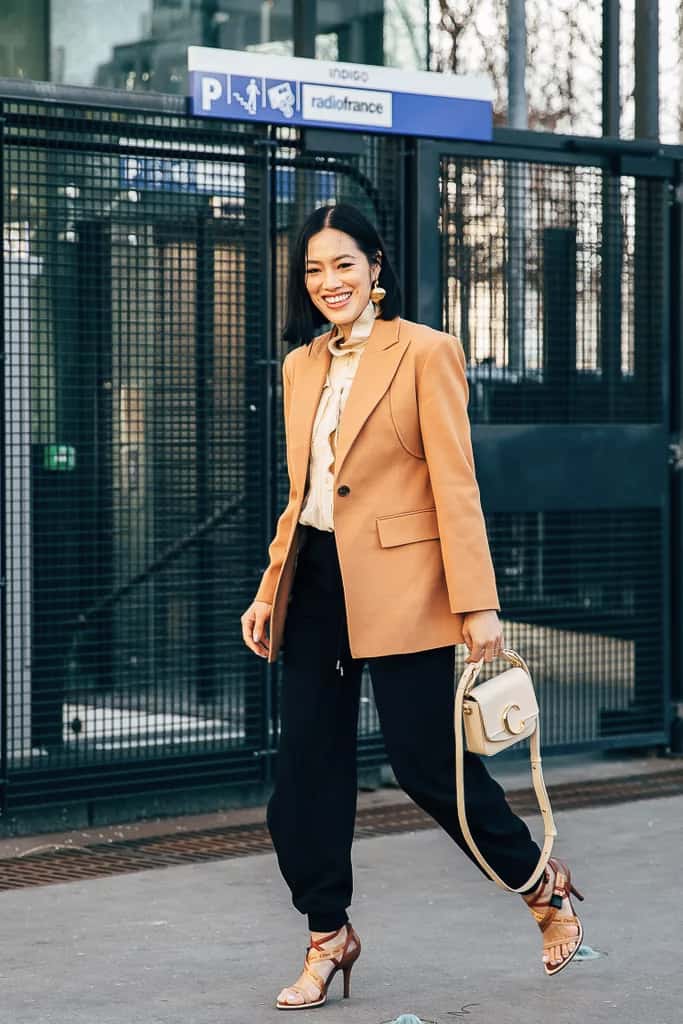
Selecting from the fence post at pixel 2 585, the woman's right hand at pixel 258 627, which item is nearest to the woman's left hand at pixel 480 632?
the woman's right hand at pixel 258 627

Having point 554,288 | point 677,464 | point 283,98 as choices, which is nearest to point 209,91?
point 283,98

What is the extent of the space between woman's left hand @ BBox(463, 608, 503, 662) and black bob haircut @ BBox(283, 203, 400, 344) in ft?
2.53

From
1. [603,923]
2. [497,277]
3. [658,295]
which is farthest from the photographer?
[658,295]

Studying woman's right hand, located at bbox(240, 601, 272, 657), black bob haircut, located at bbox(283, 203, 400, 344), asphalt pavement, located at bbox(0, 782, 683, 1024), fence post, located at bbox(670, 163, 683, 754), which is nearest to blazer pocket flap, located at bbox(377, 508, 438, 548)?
woman's right hand, located at bbox(240, 601, 272, 657)

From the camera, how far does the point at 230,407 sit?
6934 mm

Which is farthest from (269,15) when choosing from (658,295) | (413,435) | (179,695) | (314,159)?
(413,435)

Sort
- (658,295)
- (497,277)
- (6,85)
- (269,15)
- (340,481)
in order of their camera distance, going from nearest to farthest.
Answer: (340,481)
(6,85)
(497,277)
(658,295)
(269,15)

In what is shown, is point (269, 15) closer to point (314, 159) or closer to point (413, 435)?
point (314, 159)

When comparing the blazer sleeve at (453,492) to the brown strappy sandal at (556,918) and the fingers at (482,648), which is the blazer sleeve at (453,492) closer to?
the fingers at (482,648)

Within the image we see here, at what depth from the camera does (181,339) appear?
6.82 metres

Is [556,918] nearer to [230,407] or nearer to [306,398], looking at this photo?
[306,398]

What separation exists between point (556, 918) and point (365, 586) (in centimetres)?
Result: 98

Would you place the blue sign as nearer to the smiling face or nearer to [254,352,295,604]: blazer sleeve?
the smiling face

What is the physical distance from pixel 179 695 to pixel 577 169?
109 inches
